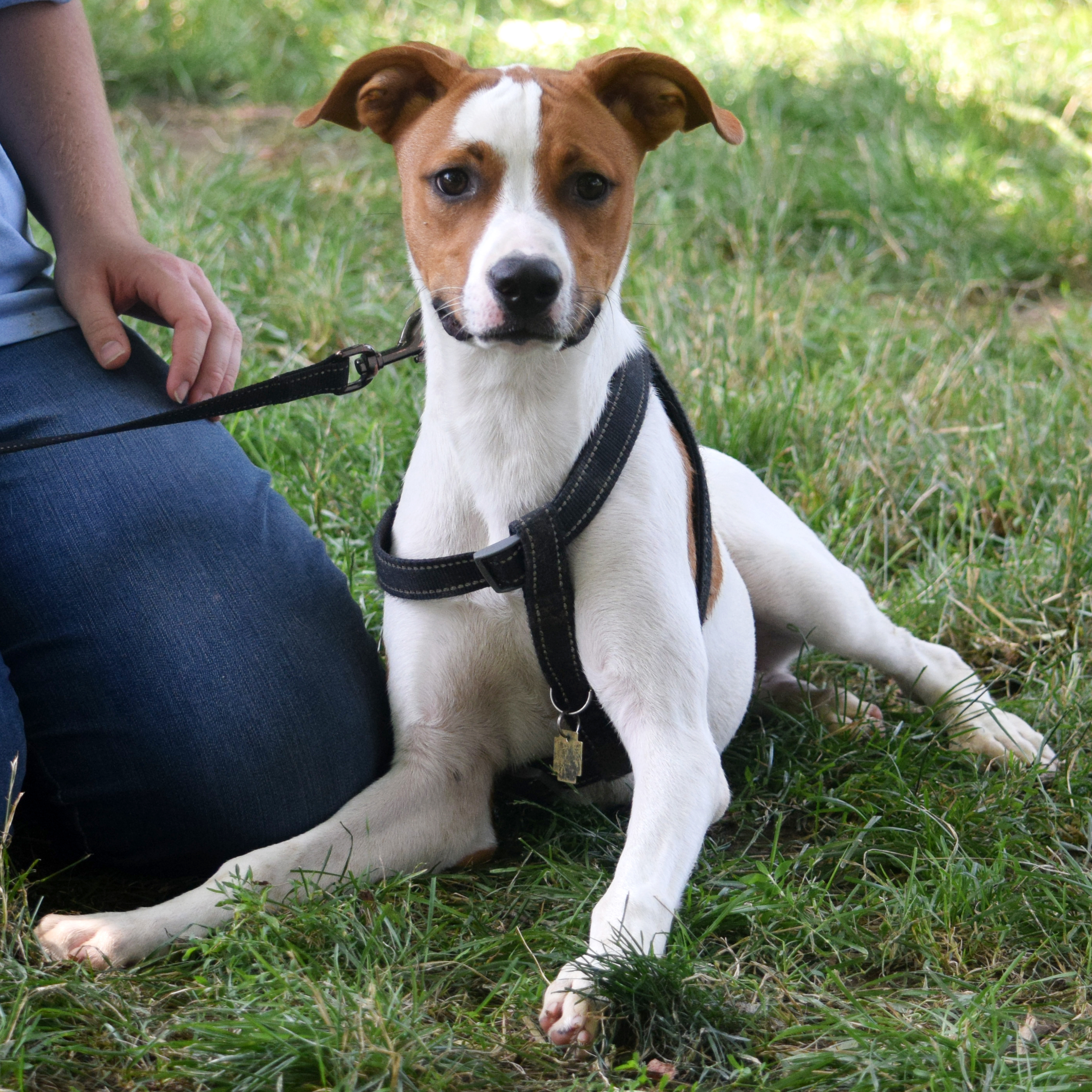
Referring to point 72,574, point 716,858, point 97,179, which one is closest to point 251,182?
point 97,179

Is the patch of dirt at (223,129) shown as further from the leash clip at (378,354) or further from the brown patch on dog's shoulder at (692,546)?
the brown patch on dog's shoulder at (692,546)

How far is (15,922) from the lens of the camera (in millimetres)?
1983

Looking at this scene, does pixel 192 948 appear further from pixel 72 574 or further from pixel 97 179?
pixel 97 179

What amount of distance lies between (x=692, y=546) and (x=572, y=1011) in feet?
2.85

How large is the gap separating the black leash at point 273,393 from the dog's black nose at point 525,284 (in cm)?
42

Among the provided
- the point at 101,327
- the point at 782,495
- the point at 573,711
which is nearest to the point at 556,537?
the point at 573,711

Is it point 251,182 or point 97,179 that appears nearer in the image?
point 97,179

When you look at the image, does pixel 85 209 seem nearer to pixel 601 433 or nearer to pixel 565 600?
pixel 601 433

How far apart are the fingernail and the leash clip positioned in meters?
0.44

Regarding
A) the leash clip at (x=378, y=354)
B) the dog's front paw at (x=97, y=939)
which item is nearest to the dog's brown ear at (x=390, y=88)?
the leash clip at (x=378, y=354)

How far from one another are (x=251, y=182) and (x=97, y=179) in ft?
9.07

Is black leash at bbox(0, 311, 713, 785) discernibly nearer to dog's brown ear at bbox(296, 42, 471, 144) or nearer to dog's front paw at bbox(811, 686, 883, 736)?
dog's brown ear at bbox(296, 42, 471, 144)

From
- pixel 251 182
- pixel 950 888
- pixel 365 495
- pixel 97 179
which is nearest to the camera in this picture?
pixel 950 888

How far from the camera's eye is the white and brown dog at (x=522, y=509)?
1.99 metres
